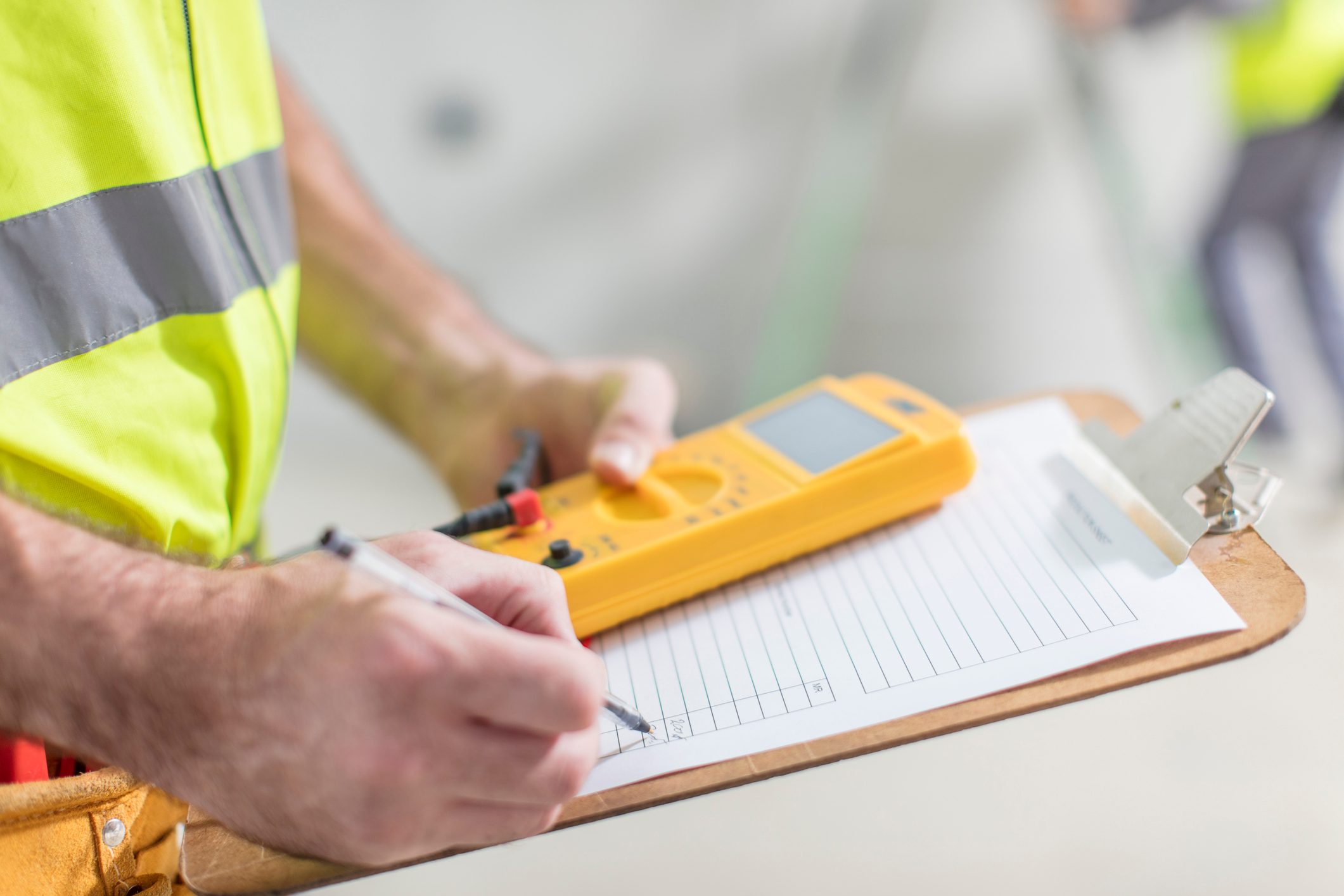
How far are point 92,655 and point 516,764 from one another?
17cm

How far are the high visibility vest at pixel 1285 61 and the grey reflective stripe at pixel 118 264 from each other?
1.71 metres

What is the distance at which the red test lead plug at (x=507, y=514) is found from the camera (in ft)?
1.89

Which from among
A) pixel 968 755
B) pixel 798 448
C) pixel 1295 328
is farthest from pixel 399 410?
pixel 1295 328

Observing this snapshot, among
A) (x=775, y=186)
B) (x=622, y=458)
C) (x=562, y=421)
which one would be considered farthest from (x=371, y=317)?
(x=775, y=186)

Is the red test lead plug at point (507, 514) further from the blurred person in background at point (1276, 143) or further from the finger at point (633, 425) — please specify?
the blurred person in background at point (1276, 143)

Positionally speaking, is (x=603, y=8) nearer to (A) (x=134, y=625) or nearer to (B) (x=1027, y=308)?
(B) (x=1027, y=308)

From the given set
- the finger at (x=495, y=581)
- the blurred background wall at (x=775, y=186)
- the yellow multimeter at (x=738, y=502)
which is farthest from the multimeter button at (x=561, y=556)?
the blurred background wall at (x=775, y=186)

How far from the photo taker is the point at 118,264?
0.49 meters

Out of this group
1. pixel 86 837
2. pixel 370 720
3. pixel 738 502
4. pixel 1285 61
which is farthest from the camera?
pixel 1285 61

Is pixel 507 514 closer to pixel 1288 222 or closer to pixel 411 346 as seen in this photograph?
pixel 411 346

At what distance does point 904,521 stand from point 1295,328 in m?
1.65

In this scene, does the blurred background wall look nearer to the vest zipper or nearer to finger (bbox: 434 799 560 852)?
the vest zipper

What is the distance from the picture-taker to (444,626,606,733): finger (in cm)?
33

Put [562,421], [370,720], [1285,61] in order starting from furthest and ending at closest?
[1285,61]
[562,421]
[370,720]
